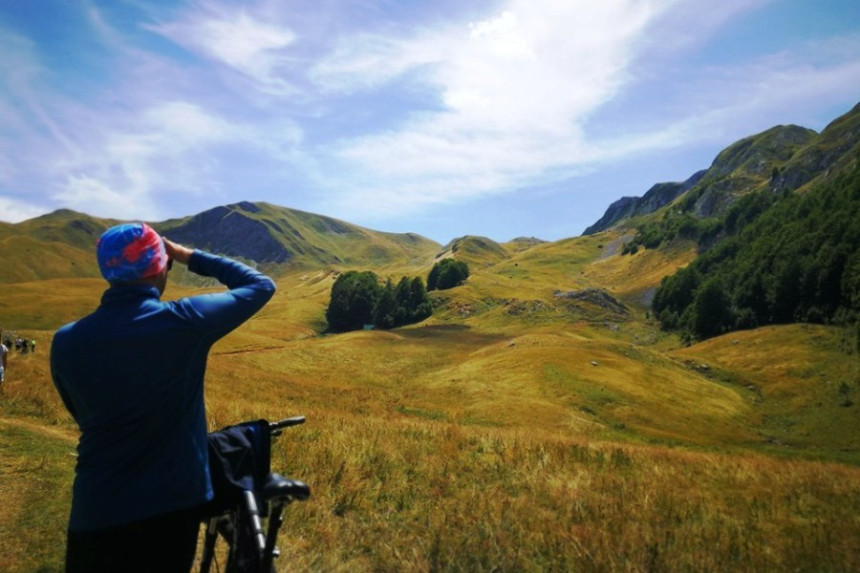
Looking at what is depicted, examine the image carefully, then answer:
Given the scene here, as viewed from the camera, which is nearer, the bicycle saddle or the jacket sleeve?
the bicycle saddle

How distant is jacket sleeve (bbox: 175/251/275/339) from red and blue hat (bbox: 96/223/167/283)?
0.35 m

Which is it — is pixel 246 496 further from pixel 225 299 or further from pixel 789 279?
pixel 789 279

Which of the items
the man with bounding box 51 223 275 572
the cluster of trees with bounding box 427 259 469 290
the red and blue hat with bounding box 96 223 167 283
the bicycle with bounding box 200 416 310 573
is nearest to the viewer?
the man with bounding box 51 223 275 572

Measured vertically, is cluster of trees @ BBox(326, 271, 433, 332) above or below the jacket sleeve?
below

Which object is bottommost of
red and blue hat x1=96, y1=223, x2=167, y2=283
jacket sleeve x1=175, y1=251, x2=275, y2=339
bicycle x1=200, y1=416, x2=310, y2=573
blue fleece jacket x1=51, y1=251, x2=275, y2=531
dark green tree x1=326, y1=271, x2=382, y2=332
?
dark green tree x1=326, y1=271, x2=382, y2=332

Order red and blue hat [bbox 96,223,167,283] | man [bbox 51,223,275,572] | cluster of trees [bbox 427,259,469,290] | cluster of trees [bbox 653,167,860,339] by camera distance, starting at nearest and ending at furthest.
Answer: man [bbox 51,223,275,572], red and blue hat [bbox 96,223,167,283], cluster of trees [bbox 653,167,860,339], cluster of trees [bbox 427,259,469,290]

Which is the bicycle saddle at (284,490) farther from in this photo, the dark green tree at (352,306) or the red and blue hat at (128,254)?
the dark green tree at (352,306)

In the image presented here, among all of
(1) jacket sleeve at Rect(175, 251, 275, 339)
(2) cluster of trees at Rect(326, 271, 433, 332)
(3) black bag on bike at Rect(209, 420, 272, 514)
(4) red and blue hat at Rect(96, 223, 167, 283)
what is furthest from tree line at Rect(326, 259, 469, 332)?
(4) red and blue hat at Rect(96, 223, 167, 283)

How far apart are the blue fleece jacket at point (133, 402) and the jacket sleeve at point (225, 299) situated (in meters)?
0.01

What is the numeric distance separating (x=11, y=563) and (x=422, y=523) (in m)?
4.98

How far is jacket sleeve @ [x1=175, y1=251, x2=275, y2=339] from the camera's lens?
147 inches

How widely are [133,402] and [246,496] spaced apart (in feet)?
3.48

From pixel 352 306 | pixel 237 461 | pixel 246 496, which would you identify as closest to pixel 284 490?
pixel 246 496

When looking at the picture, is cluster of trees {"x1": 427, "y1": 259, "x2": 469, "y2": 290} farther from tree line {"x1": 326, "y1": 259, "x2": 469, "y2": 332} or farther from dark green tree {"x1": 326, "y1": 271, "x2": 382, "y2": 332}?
dark green tree {"x1": 326, "y1": 271, "x2": 382, "y2": 332}
